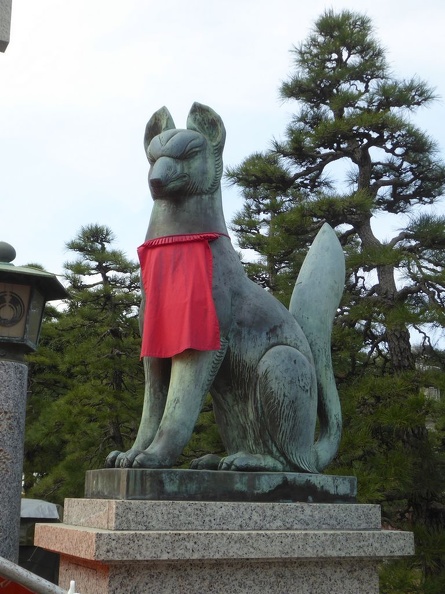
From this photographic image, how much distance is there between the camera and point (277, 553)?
2.92m

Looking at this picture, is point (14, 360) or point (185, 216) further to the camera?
point (14, 360)

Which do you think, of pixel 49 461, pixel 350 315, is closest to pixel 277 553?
pixel 350 315

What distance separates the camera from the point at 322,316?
12.2 ft

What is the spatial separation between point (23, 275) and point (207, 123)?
1.49 metres

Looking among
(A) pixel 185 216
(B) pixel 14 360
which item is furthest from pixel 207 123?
(B) pixel 14 360

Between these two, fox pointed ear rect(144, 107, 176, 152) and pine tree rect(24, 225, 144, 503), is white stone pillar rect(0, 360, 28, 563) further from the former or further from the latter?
pine tree rect(24, 225, 144, 503)

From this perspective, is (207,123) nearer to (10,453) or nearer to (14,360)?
(14,360)

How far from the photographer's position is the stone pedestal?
274 centimetres

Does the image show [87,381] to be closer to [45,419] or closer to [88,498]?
[45,419]

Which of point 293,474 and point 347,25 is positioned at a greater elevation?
point 347,25

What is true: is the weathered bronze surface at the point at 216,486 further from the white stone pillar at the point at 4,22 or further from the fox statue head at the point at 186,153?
the white stone pillar at the point at 4,22

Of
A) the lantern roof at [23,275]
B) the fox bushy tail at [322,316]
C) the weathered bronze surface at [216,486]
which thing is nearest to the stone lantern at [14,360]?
the lantern roof at [23,275]

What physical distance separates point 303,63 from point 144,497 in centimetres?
603

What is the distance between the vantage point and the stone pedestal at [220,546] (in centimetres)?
274
